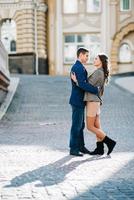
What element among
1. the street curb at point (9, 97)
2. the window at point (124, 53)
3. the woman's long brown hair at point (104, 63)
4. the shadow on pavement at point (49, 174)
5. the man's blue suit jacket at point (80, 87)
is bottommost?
the street curb at point (9, 97)

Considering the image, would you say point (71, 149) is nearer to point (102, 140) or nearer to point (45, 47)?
point (102, 140)

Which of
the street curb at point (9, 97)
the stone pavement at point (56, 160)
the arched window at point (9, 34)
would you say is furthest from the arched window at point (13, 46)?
the stone pavement at point (56, 160)

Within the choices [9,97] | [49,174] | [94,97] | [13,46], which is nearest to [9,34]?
[13,46]

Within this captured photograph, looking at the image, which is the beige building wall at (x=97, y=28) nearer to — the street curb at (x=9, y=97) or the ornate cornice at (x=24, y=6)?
the ornate cornice at (x=24, y=6)

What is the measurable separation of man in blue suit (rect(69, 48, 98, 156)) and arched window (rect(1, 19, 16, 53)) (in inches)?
1585

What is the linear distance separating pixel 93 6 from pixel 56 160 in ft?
137

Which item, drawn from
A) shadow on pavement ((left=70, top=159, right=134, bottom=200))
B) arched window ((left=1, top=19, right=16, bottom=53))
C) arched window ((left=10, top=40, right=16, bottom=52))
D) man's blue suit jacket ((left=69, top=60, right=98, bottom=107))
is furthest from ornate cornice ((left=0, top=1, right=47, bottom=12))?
shadow on pavement ((left=70, top=159, right=134, bottom=200))

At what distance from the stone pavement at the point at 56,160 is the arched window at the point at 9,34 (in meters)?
30.2

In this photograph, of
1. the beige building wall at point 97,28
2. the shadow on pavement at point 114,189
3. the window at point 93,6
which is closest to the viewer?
the shadow on pavement at point 114,189

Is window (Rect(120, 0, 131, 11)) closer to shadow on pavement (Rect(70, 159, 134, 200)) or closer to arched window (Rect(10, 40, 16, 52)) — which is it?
arched window (Rect(10, 40, 16, 52))

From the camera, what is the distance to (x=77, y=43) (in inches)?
1988

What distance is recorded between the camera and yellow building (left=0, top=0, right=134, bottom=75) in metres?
49.0

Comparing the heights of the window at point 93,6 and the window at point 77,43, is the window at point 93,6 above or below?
above

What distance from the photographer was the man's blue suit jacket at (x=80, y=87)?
10.4 m
